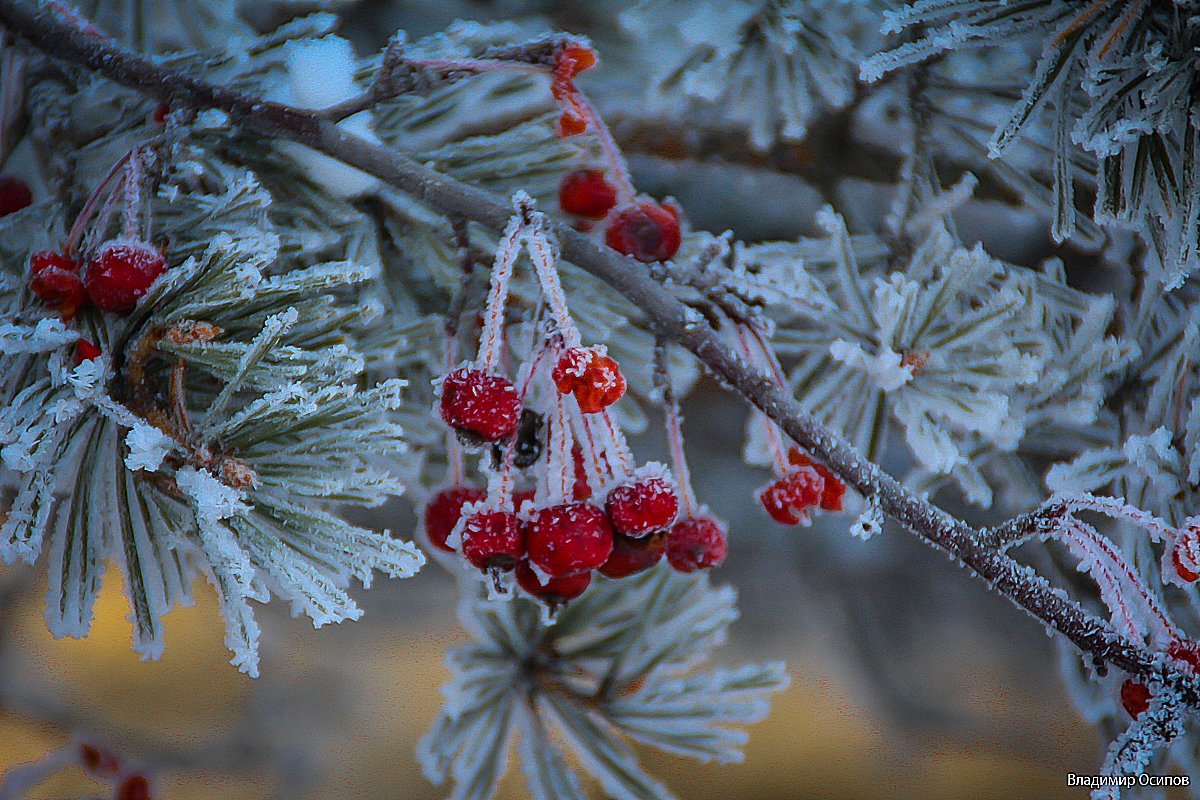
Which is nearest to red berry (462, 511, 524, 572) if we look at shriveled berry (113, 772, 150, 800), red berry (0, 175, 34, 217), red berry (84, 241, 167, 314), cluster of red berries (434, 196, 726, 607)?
cluster of red berries (434, 196, 726, 607)

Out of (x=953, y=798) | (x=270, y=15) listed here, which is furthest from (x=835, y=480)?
(x=953, y=798)

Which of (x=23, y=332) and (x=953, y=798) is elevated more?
(x=23, y=332)

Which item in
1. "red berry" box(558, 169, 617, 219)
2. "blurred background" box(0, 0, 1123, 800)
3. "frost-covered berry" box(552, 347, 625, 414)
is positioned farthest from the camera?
"blurred background" box(0, 0, 1123, 800)

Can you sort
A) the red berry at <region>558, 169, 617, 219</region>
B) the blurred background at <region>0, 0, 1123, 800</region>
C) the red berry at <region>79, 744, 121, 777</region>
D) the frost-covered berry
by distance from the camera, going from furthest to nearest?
the blurred background at <region>0, 0, 1123, 800</region>, the red berry at <region>79, 744, 121, 777</region>, the red berry at <region>558, 169, 617, 219</region>, the frost-covered berry

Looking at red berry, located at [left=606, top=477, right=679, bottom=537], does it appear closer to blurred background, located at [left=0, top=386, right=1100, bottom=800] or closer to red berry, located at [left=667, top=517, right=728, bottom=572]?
red berry, located at [left=667, top=517, right=728, bottom=572]

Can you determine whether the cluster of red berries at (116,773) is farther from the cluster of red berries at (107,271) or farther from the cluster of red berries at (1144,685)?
the cluster of red berries at (1144,685)

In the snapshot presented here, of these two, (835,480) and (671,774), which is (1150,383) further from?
(671,774)

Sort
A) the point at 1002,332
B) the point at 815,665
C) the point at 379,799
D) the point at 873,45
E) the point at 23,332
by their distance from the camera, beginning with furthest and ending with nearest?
the point at 815,665 → the point at 379,799 → the point at 873,45 → the point at 1002,332 → the point at 23,332
